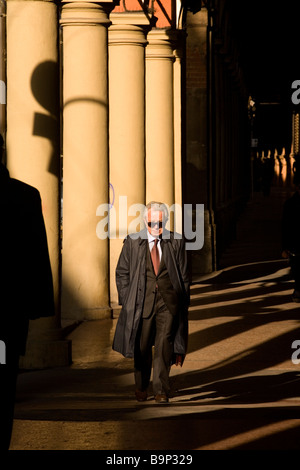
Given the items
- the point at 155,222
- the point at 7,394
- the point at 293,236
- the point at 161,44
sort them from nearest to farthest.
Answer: the point at 7,394 < the point at 155,222 < the point at 293,236 < the point at 161,44

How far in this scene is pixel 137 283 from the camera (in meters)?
8.98

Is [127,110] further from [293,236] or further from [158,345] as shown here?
[158,345]

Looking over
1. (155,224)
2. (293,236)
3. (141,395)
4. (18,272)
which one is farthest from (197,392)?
A: (293,236)

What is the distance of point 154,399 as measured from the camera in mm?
9312

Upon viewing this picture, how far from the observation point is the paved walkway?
6785 mm

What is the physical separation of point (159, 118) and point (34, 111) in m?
7.94

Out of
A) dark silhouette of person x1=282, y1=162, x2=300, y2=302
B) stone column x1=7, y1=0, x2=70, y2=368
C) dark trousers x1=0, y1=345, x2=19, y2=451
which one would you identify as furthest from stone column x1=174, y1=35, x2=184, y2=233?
dark trousers x1=0, y1=345, x2=19, y2=451

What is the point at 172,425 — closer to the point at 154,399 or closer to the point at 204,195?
the point at 154,399

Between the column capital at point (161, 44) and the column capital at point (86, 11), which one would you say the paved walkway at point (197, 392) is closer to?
the column capital at point (86, 11)

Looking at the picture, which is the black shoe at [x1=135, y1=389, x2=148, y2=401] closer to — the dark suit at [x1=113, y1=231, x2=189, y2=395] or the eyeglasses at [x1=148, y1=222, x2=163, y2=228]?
the dark suit at [x1=113, y1=231, x2=189, y2=395]

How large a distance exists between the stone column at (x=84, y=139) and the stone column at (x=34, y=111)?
2757 mm

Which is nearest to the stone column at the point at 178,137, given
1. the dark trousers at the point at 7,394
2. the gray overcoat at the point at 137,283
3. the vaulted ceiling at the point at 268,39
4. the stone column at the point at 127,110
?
the stone column at the point at 127,110

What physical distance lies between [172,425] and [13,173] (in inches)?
166
